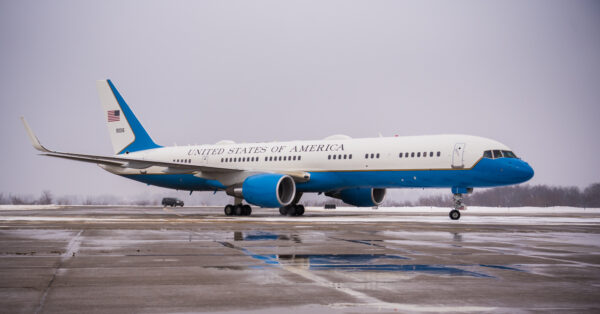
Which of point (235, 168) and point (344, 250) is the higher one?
point (235, 168)

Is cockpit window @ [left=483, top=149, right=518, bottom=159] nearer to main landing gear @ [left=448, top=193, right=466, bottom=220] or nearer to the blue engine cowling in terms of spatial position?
main landing gear @ [left=448, top=193, right=466, bottom=220]

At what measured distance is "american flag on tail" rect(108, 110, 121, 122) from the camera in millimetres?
41781

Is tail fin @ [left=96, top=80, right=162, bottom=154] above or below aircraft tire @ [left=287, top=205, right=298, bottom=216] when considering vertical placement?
above

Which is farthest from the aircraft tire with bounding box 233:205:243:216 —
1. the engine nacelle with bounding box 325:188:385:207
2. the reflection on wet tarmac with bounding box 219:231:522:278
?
the reflection on wet tarmac with bounding box 219:231:522:278

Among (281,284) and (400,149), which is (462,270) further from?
(400,149)

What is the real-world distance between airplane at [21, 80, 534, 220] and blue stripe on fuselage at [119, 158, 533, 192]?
45 millimetres

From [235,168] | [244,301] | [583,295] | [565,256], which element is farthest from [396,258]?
[235,168]

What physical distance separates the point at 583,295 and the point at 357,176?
24651 mm

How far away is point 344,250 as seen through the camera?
11.8m

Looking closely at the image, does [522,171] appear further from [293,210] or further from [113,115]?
[113,115]

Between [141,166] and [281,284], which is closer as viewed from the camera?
[281,284]

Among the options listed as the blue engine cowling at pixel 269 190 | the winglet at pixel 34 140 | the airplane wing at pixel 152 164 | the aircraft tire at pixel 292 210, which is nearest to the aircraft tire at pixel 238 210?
the airplane wing at pixel 152 164

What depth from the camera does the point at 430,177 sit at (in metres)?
28.7

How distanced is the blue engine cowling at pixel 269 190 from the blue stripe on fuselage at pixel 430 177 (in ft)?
5.60
